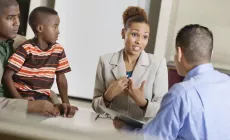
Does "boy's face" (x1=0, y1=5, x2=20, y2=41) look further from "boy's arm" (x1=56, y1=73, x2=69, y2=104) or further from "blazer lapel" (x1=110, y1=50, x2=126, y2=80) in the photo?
"blazer lapel" (x1=110, y1=50, x2=126, y2=80)

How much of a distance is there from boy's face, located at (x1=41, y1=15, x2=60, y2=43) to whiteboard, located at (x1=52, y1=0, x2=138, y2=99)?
1.11 ft

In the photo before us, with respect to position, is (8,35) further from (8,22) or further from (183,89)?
(183,89)

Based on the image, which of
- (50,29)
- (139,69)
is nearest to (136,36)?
(139,69)

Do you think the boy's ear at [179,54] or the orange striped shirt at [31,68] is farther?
the orange striped shirt at [31,68]

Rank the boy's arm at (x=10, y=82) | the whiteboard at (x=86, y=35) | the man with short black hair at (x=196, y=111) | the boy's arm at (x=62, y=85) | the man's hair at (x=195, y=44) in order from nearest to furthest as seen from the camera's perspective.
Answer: the man with short black hair at (x=196, y=111) → the man's hair at (x=195, y=44) → the boy's arm at (x=10, y=82) → the boy's arm at (x=62, y=85) → the whiteboard at (x=86, y=35)

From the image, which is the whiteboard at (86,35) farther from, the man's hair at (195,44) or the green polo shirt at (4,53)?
the man's hair at (195,44)

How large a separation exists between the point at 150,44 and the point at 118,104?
35 centimetres

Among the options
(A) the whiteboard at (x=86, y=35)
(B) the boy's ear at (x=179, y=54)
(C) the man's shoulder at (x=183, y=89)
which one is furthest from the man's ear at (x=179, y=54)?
(A) the whiteboard at (x=86, y=35)

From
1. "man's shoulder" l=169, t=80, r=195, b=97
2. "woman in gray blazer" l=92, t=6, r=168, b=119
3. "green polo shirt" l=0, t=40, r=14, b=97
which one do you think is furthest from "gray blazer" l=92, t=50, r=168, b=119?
"man's shoulder" l=169, t=80, r=195, b=97

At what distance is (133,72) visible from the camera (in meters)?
0.93

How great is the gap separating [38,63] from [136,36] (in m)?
0.27

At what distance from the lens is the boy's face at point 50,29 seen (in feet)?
2.80

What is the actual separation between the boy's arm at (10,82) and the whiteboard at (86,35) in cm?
43

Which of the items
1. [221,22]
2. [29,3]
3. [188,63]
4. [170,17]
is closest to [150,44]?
→ [170,17]
